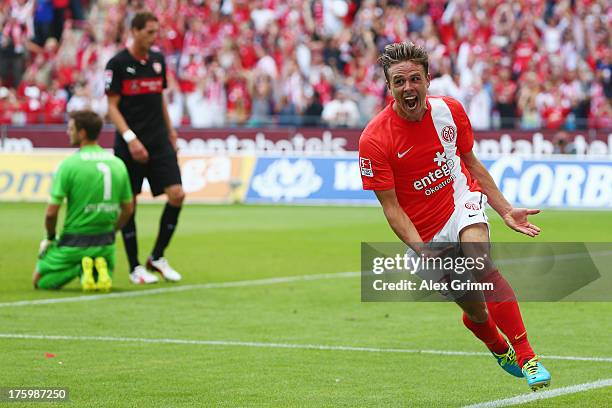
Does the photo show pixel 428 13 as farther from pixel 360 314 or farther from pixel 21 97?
pixel 360 314

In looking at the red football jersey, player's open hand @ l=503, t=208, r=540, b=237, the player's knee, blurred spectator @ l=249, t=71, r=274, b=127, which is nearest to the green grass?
the player's knee

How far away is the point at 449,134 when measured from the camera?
714 cm

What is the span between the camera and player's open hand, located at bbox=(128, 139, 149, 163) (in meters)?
12.3

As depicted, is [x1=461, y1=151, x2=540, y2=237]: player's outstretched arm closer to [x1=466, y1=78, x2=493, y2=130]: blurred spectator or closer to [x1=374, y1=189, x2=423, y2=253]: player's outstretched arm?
[x1=374, y1=189, x2=423, y2=253]: player's outstretched arm

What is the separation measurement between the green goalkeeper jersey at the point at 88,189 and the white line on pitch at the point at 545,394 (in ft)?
19.3

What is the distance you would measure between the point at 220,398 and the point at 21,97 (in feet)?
83.7

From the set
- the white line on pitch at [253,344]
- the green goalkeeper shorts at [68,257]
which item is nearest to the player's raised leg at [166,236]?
the green goalkeeper shorts at [68,257]

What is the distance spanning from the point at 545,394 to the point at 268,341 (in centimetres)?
262

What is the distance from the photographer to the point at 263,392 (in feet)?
23.9

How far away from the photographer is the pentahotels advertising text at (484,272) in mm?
6980

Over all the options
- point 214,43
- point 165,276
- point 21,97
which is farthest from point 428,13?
point 165,276

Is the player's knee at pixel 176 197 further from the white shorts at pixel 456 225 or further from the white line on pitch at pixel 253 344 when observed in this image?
the white shorts at pixel 456 225

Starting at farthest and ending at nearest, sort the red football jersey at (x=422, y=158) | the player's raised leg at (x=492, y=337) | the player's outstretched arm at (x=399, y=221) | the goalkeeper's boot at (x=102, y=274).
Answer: the goalkeeper's boot at (x=102, y=274)
the player's raised leg at (x=492, y=337)
the red football jersey at (x=422, y=158)
the player's outstretched arm at (x=399, y=221)

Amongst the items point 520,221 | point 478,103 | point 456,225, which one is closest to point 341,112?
point 478,103
